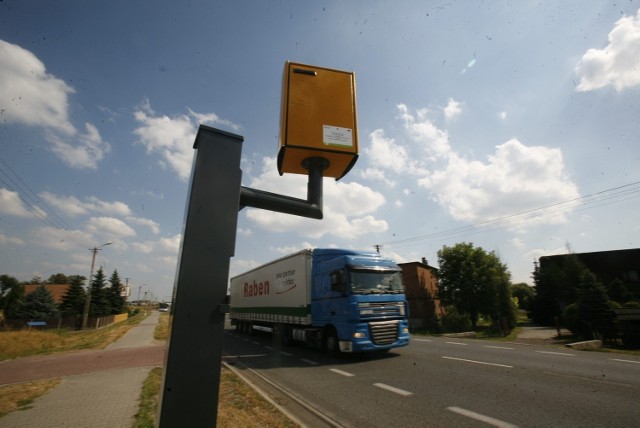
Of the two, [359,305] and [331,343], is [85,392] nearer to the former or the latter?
[331,343]

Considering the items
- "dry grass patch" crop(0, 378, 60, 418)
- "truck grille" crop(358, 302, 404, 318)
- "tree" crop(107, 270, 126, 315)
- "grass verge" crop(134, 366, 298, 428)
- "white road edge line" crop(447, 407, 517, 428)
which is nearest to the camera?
"white road edge line" crop(447, 407, 517, 428)

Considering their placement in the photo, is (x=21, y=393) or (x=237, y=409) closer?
(x=237, y=409)

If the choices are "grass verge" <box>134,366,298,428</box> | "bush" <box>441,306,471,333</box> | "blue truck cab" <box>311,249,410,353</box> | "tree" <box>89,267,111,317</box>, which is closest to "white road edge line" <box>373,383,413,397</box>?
"blue truck cab" <box>311,249,410,353</box>

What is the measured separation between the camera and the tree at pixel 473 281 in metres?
28.0

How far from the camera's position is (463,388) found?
637cm

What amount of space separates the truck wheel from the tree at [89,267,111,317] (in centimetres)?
4334

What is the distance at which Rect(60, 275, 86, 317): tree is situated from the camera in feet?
133

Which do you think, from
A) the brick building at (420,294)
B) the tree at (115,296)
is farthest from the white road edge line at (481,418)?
the tree at (115,296)

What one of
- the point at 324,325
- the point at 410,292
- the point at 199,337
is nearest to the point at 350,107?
the point at 199,337

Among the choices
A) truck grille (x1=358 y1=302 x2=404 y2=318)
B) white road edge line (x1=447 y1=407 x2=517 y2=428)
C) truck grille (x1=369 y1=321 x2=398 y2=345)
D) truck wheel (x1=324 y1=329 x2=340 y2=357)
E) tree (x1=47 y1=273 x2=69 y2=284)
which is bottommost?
white road edge line (x1=447 y1=407 x2=517 y2=428)

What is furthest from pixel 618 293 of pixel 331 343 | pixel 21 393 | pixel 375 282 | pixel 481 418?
pixel 21 393

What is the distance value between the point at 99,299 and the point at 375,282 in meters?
47.0

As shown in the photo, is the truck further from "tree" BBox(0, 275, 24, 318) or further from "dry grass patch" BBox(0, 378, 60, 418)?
→ "tree" BBox(0, 275, 24, 318)

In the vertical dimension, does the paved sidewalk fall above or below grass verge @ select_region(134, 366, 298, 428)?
below
